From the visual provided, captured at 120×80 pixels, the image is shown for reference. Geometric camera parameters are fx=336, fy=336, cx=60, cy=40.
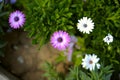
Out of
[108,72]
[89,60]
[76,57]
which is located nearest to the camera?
[108,72]

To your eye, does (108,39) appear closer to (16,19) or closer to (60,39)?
(60,39)

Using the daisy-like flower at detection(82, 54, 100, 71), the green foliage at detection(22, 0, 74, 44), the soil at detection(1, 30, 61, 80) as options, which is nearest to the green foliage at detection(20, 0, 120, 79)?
the green foliage at detection(22, 0, 74, 44)

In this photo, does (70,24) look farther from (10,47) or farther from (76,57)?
(10,47)

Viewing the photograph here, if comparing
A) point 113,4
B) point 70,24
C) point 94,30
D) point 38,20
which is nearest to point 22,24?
point 38,20

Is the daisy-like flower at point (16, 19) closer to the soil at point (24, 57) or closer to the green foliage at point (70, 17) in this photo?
the green foliage at point (70, 17)

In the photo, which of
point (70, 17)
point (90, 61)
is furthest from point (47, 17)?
point (90, 61)

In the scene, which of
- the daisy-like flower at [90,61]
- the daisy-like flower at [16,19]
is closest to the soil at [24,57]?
the daisy-like flower at [16,19]
